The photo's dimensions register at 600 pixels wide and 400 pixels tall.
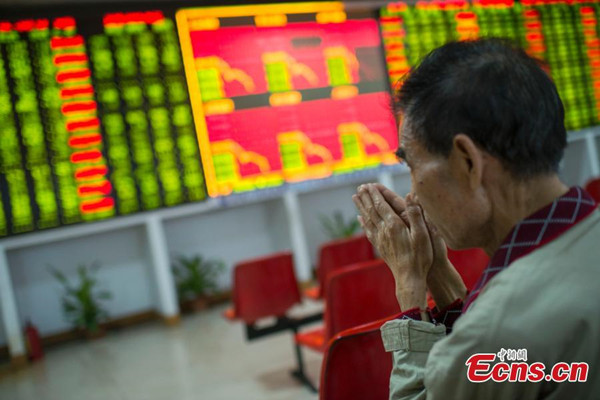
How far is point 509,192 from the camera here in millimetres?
774

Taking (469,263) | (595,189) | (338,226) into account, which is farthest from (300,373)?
(338,226)

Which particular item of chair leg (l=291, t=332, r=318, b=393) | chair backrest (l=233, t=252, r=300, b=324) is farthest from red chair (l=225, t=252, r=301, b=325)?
chair leg (l=291, t=332, r=318, b=393)

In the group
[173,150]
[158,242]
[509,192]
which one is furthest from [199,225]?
[509,192]

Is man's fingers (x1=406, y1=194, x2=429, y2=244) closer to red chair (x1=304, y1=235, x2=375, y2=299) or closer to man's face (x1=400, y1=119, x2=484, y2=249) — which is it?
man's face (x1=400, y1=119, x2=484, y2=249)

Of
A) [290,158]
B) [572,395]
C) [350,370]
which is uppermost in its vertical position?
[290,158]

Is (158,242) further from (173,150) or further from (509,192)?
(509,192)

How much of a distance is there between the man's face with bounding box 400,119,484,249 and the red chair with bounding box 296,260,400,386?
1.26 meters

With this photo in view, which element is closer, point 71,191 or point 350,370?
point 350,370

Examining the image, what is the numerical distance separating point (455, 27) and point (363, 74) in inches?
50.7

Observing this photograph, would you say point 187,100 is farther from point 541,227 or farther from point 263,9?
point 541,227

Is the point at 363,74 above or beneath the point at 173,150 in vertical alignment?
above

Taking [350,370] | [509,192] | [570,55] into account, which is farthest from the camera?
[570,55]

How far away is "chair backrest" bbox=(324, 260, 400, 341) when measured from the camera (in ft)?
6.95

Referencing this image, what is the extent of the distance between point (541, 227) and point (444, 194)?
0.50 feet
